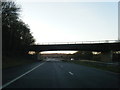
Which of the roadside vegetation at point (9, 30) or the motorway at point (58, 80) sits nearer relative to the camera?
the motorway at point (58, 80)

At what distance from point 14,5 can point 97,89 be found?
38.1 meters

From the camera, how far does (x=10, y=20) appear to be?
45.9 m

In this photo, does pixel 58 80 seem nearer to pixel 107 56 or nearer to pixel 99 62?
pixel 99 62

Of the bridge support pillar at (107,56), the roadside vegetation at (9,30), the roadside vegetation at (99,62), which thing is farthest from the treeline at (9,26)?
the bridge support pillar at (107,56)

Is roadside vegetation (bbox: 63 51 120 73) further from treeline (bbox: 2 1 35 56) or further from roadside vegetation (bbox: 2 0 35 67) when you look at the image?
treeline (bbox: 2 1 35 56)

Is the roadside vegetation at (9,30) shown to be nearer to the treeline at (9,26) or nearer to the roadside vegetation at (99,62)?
the treeline at (9,26)

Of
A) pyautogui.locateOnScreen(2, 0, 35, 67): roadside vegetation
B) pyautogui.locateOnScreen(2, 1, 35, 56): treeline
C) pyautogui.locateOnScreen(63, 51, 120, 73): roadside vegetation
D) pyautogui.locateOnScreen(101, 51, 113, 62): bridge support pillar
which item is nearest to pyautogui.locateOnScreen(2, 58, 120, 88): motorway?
pyautogui.locateOnScreen(63, 51, 120, 73): roadside vegetation

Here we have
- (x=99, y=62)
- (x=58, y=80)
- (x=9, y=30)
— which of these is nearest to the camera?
(x=58, y=80)

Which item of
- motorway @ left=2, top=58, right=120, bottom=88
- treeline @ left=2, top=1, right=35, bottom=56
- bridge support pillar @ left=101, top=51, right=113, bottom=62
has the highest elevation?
treeline @ left=2, top=1, right=35, bottom=56

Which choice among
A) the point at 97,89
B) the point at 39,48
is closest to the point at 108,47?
the point at 39,48

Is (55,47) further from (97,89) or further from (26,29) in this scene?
(97,89)

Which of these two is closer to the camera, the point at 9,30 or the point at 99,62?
Result: the point at 99,62

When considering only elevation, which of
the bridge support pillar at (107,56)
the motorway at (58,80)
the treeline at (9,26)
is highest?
the treeline at (9,26)

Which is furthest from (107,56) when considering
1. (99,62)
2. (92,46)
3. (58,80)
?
(58,80)
